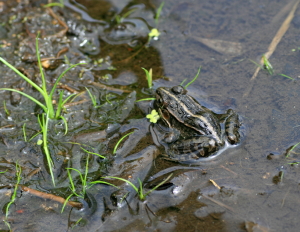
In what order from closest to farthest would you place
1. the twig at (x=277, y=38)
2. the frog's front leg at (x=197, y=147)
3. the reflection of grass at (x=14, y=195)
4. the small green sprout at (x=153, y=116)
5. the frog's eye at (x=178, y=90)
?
1. the reflection of grass at (x=14, y=195)
2. the frog's front leg at (x=197, y=147)
3. the small green sprout at (x=153, y=116)
4. the frog's eye at (x=178, y=90)
5. the twig at (x=277, y=38)

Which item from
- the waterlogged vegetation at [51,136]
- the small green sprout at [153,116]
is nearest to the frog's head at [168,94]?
the small green sprout at [153,116]

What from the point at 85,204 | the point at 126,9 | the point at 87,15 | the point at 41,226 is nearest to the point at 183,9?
the point at 126,9

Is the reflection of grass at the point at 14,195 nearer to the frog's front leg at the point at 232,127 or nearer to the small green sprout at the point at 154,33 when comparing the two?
the frog's front leg at the point at 232,127

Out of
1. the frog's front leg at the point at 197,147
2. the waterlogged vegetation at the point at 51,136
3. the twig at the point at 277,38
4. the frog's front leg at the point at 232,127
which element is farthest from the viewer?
the twig at the point at 277,38

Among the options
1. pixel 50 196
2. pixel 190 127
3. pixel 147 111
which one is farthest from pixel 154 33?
pixel 50 196

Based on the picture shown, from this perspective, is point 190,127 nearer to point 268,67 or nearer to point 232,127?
point 232,127

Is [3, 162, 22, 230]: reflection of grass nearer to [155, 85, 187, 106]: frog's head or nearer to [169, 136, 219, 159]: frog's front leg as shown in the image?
[169, 136, 219, 159]: frog's front leg

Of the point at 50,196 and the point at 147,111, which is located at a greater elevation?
the point at 147,111

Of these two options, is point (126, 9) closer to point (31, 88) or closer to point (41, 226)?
point (31, 88)
